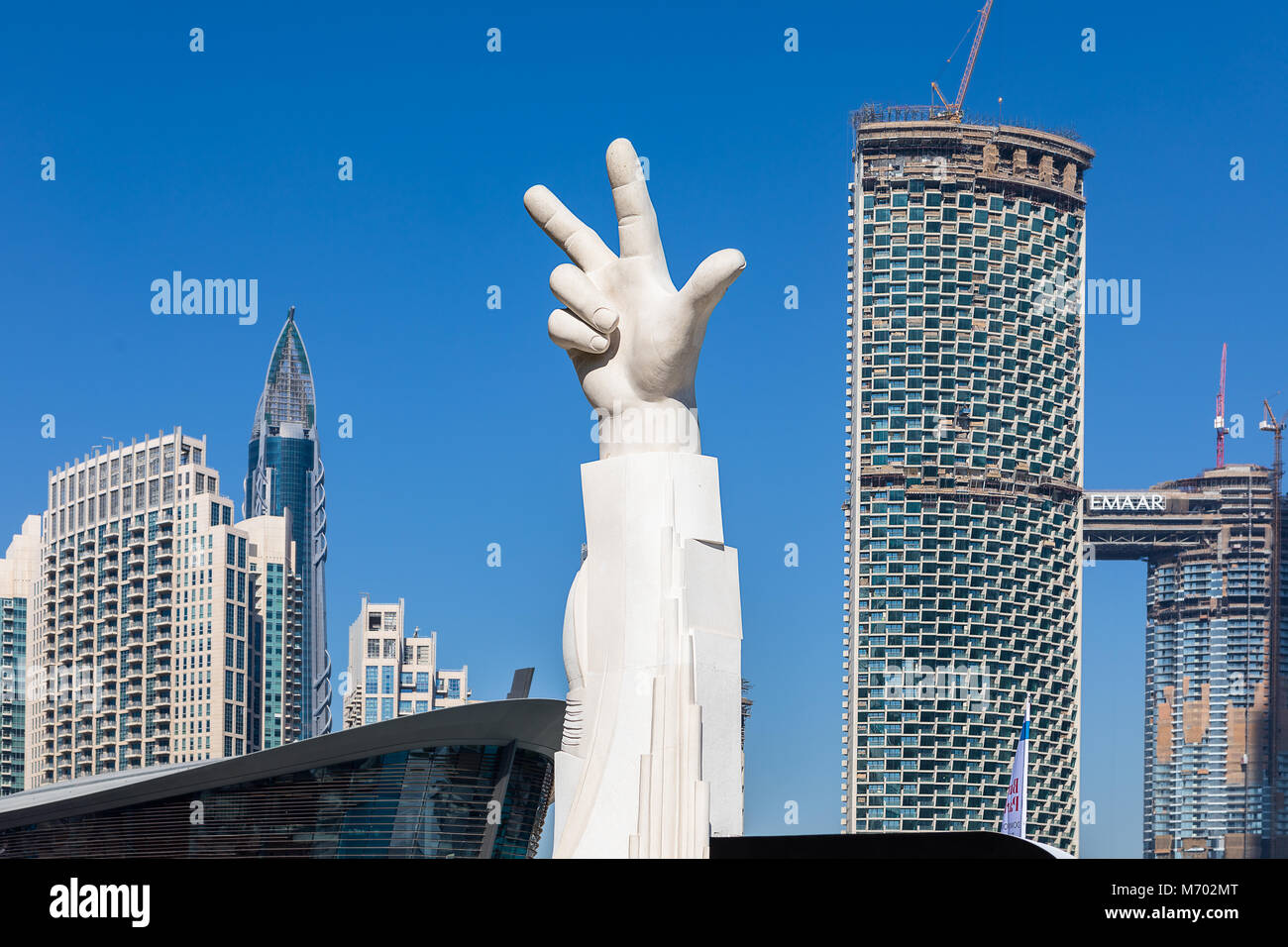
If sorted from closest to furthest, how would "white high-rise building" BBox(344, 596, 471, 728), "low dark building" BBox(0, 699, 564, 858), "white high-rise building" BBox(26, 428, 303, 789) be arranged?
"low dark building" BBox(0, 699, 564, 858), "white high-rise building" BBox(26, 428, 303, 789), "white high-rise building" BBox(344, 596, 471, 728)

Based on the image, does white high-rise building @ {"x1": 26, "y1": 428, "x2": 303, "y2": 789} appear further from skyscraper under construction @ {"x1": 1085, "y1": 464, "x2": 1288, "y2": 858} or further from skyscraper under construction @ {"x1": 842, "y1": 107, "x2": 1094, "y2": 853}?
skyscraper under construction @ {"x1": 1085, "y1": 464, "x2": 1288, "y2": 858}

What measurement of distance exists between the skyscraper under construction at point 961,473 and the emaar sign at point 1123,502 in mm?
22642

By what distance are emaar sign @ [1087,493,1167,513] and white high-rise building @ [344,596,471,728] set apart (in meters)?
43.9

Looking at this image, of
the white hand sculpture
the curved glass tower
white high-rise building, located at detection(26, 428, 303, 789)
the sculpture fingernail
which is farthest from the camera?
the curved glass tower

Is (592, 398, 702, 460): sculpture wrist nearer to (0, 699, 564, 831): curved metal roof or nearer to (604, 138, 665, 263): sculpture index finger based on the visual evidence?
(604, 138, 665, 263): sculpture index finger

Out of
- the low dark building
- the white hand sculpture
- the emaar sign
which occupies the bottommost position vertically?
the low dark building

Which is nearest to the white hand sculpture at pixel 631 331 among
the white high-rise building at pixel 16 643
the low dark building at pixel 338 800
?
the low dark building at pixel 338 800

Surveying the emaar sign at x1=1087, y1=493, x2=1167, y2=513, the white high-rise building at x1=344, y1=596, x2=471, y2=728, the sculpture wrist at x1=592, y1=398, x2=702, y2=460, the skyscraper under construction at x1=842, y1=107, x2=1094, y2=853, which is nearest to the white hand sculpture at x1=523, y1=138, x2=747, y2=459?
the sculpture wrist at x1=592, y1=398, x2=702, y2=460

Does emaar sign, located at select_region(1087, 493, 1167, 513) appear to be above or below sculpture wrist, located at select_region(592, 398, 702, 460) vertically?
above

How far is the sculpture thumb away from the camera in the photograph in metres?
20.3

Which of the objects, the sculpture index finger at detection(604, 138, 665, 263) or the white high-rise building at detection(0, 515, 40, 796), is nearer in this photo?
the sculpture index finger at detection(604, 138, 665, 263)

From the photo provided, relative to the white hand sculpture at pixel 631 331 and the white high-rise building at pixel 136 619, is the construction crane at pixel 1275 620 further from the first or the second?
the white hand sculpture at pixel 631 331
